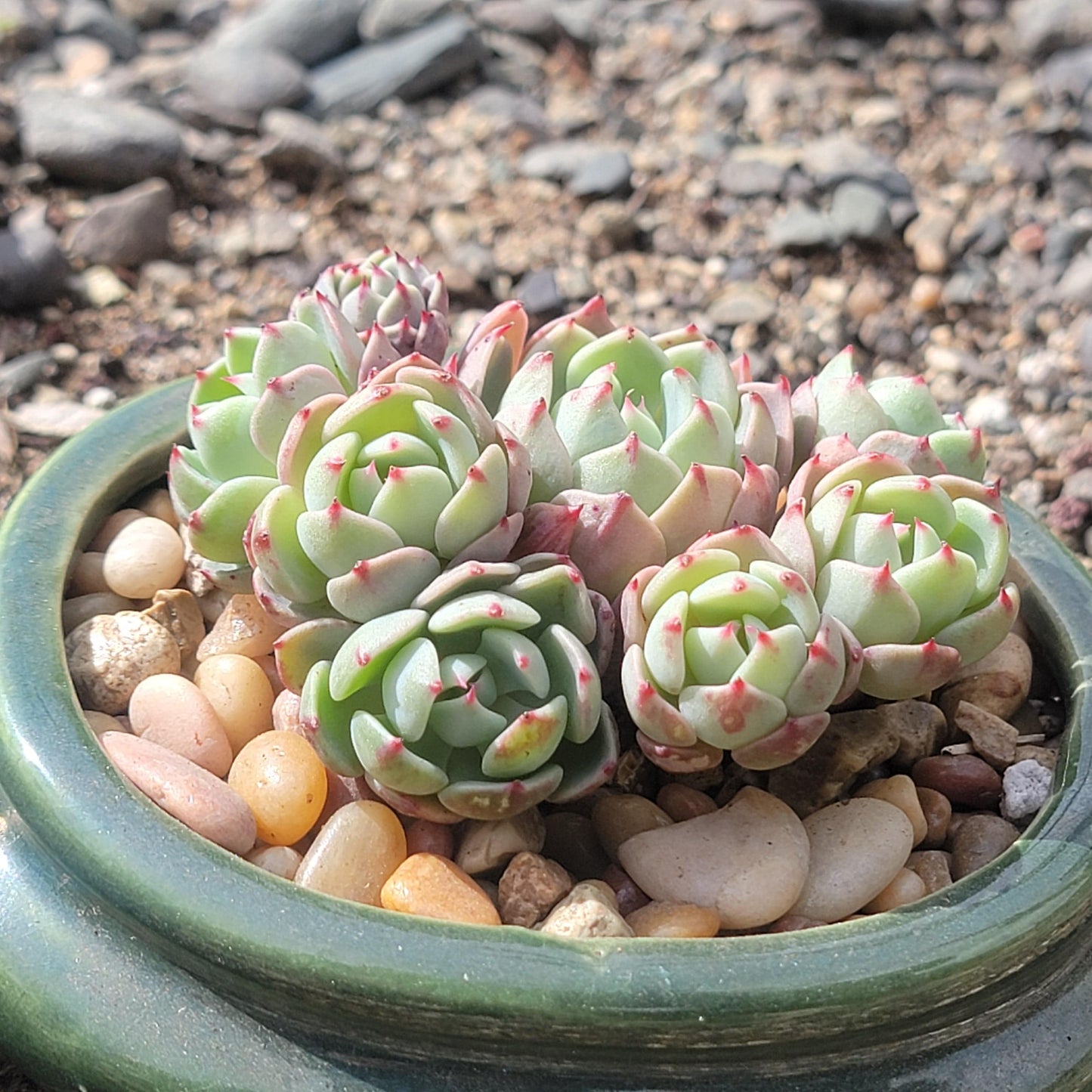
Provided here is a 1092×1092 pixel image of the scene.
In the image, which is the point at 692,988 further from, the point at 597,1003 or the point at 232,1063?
the point at 232,1063

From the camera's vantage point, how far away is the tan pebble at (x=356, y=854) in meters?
1.12

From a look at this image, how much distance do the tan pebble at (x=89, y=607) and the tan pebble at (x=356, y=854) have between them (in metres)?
0.40

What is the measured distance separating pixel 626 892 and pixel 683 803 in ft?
0.34

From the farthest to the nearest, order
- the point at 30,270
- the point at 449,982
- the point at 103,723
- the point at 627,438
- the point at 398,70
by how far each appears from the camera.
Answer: the point at 398,70 → the point at 30,270 → the point at 103,723 → the point at 627,438 → the point at 449,982

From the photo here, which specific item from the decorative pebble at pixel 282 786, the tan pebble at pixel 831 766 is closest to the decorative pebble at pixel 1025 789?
the tan pebble at pixel 831 766

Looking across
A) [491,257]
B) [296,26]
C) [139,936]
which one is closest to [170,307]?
[491,257]

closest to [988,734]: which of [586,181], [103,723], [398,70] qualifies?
[103,723]

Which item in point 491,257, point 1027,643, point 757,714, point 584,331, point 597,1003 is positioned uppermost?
point 584,331

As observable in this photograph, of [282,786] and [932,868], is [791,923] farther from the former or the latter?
[282,786]

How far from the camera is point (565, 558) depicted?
1.10 metres

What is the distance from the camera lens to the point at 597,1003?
0.95 meters

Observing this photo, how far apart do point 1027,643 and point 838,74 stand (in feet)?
8.26

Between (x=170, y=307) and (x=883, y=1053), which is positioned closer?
(x=883, y=1053)

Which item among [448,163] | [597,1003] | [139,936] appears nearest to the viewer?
[597,1003]
